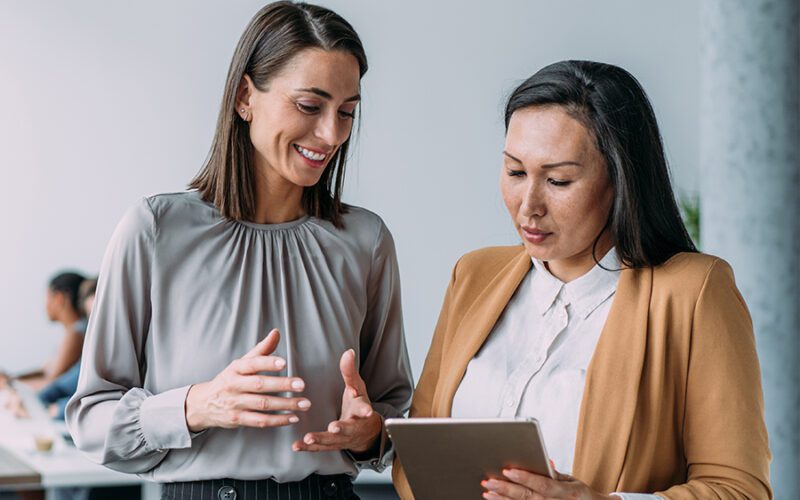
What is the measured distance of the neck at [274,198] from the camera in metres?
2.11

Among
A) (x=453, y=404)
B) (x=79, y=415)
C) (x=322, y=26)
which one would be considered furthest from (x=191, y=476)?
(x=322, y=26)

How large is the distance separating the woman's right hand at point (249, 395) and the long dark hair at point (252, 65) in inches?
14.5

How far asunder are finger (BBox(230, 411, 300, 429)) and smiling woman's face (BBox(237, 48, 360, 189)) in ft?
1.54

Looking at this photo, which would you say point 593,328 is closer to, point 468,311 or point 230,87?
point 468,311

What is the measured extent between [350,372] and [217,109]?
4.88 meters

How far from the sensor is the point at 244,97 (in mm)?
2096

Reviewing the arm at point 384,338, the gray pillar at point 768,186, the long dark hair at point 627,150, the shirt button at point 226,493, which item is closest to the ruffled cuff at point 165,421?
the shirt button at point 226,493

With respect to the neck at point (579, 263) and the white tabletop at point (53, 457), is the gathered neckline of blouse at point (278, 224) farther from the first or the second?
the white tabletop at point (53, 457)

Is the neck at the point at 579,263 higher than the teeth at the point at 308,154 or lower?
lower

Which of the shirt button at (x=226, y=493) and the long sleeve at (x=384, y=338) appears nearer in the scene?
the shirt button at (x=226, y=493)

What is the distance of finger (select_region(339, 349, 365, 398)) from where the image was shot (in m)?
1.93

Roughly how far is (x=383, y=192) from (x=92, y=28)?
2.12m

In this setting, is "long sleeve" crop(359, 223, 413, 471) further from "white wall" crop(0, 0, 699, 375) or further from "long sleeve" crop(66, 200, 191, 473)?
"white wall" crop(0, 0, 699, 375)

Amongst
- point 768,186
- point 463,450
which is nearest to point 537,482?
point 463,450
